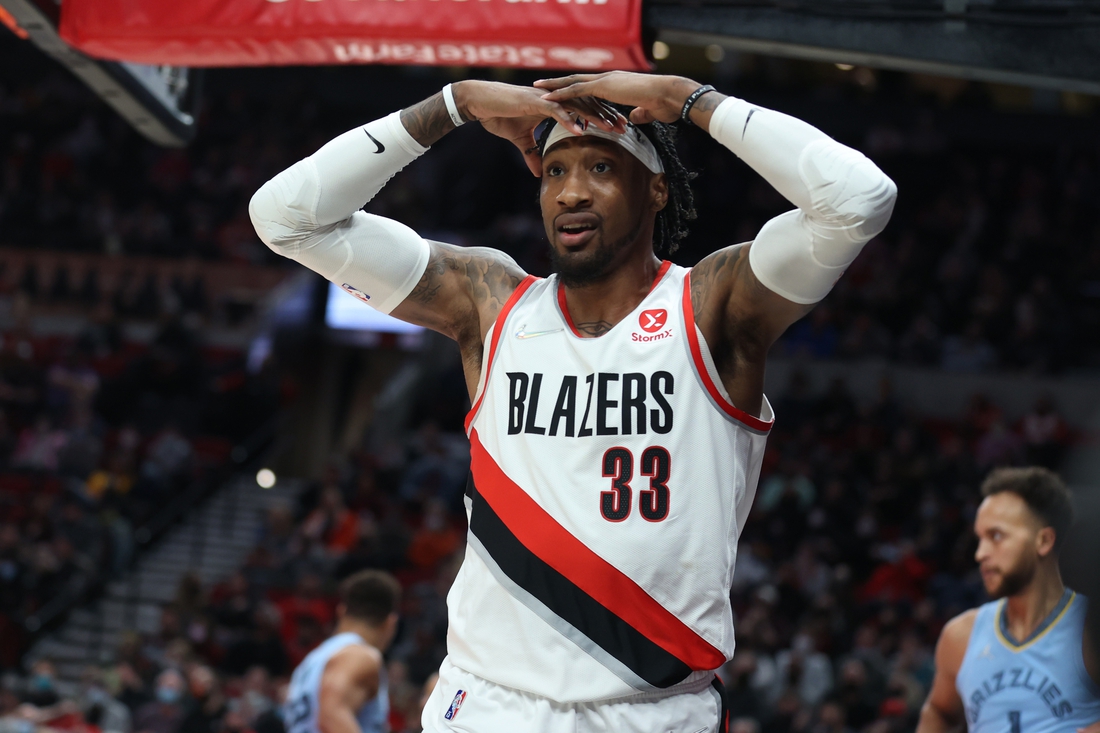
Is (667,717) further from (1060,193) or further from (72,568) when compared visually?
(1060,193)

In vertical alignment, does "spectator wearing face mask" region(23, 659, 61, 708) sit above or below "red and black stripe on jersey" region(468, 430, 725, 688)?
below

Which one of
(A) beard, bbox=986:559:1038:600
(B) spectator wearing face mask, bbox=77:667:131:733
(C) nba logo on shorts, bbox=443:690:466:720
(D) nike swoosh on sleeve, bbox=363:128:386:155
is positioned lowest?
(B) spectator wearing face mask, bbox=77:667:131:733

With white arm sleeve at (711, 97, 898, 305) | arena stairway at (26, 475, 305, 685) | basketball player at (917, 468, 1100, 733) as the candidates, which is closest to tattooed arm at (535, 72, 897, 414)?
white arm sleeve at (711, 97, 898, 305)

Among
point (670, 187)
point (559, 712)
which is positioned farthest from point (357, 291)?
point (559, 712)

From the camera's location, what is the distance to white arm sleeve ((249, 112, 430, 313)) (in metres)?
3.16

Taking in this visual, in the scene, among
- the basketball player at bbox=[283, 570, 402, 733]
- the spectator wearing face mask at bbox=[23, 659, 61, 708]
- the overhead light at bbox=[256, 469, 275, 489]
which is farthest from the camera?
the overhead light at bbox=[256, 469, 275, 489]

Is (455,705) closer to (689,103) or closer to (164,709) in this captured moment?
(689,103)

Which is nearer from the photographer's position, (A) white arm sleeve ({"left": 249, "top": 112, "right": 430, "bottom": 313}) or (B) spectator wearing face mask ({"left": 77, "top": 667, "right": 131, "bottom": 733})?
(A) white arm sleeve ({"left": 249, "top": 112, "right": 430, "bottom": 313})

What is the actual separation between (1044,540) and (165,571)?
12713 millimetres

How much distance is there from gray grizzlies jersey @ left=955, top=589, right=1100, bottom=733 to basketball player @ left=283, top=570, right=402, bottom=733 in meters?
2.77

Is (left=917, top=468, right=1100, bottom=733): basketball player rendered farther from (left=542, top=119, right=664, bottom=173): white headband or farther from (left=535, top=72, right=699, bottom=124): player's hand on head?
(left=535, top=72, right=699, bottom=124): player's hand on head

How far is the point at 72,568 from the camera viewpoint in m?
13.4

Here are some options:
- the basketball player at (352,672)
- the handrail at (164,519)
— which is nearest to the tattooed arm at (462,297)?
the basketball player at (352,672)

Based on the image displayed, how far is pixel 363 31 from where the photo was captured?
4746 mm
